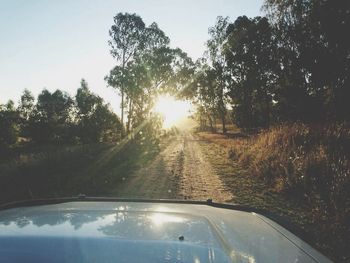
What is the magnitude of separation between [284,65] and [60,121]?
4525 centimetres

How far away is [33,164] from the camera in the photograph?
48.1ft

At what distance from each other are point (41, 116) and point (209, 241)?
6351 cm

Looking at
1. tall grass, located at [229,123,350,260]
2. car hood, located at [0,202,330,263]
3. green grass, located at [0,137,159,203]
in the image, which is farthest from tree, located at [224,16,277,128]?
car hood, located at [0,202,330,263]

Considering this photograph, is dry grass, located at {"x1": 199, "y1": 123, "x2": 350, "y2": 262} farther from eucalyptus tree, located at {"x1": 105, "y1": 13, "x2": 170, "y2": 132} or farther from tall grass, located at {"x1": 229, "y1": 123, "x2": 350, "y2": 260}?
eucalyptus tree, located at {"x1": 105, "y1": 13, "x2": 170, "y2": 132}

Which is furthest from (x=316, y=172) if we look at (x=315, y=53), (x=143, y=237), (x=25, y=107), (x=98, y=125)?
(x=25, y=107)

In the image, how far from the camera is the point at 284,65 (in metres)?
36.0

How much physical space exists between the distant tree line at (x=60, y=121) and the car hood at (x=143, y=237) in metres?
41.7

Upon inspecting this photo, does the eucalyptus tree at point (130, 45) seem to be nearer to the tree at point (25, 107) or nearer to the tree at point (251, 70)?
the tree at point (251, 70)

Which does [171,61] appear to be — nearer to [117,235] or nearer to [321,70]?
[321,70]

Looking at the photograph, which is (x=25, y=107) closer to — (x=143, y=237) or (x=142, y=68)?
(x=142, y=68)

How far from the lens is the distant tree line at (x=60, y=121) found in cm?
4781

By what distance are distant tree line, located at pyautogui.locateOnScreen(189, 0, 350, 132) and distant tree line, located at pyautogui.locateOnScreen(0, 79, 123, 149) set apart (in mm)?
14796

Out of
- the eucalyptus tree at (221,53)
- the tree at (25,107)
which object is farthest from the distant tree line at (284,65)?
the tree at (25,107)

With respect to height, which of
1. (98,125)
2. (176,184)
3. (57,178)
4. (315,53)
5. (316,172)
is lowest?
(176,184)
